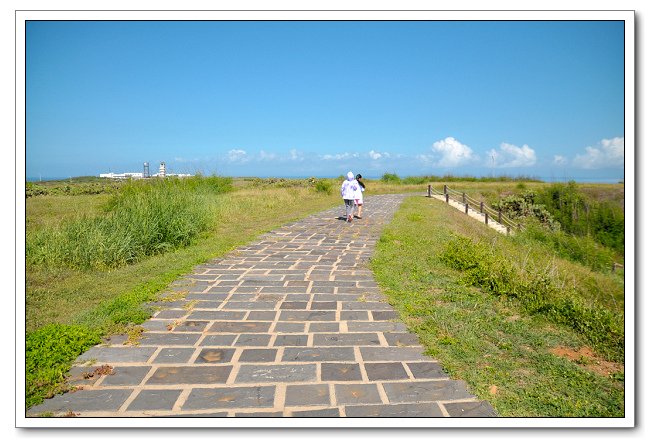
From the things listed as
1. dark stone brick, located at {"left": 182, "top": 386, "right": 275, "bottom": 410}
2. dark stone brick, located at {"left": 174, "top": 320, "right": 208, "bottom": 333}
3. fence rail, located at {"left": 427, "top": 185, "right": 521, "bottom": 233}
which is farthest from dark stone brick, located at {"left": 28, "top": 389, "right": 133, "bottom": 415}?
fence rail, located at {"left": 427, "top": 185, "right": 521, "bottom": 233}

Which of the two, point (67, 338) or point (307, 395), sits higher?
point (67, 338)

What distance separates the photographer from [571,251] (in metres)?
17.4

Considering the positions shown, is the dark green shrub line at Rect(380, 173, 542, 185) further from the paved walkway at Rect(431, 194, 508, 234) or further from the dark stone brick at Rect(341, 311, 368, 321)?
the dark stone brick at Rect(341, 311, 368, 321)

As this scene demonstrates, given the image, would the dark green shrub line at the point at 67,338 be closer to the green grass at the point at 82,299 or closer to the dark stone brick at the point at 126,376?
the green grass at the point at 82,299

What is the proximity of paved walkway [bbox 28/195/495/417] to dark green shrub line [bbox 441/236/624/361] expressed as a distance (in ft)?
4.97

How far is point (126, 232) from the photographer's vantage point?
354 inches

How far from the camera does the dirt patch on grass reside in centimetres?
350

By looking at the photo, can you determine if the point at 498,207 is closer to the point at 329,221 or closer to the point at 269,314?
the point at 329,221

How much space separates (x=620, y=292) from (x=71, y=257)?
12040 millimetres

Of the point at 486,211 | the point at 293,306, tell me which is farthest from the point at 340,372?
the point at 486,211

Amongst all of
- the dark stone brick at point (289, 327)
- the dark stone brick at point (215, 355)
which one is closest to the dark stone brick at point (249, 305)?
the dark stone brick at point (289, 327)

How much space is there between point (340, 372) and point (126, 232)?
23.2ft

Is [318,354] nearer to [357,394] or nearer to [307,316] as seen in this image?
[357,394]

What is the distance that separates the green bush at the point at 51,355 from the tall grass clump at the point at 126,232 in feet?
13.8
